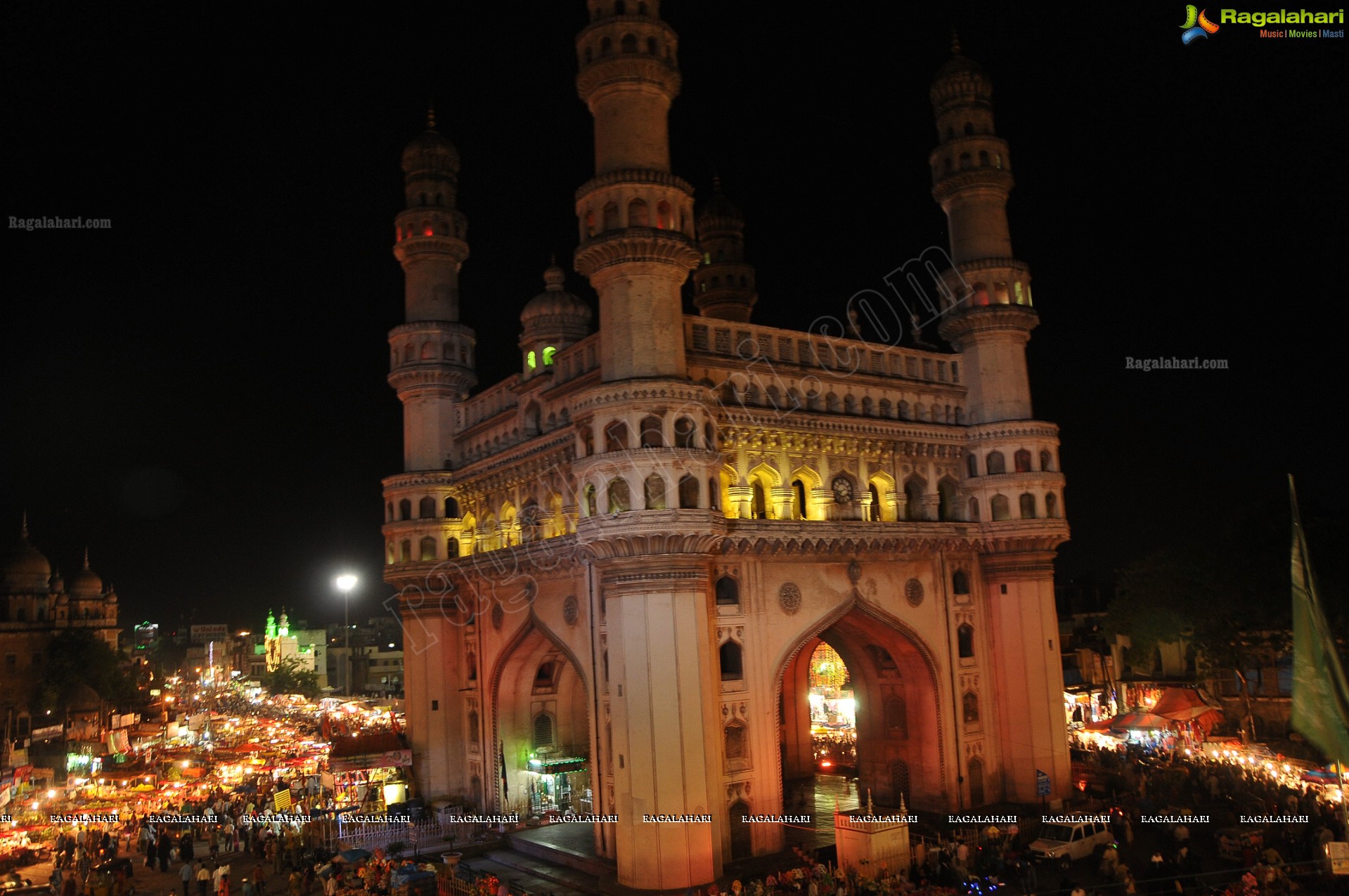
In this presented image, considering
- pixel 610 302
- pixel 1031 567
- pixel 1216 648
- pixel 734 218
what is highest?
pixel 734 218

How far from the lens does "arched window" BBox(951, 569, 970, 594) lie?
3266cm

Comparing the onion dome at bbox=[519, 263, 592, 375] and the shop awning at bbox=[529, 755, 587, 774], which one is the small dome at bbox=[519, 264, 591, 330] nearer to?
the onion dome at bbox=[519, 263, 592, 375]

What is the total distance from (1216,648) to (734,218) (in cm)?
2561

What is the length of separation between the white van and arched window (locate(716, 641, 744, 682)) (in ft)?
27.7

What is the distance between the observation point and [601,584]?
91.7 ft

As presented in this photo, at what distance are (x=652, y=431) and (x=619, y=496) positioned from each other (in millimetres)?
1849

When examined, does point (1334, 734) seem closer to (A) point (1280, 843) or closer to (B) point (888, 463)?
(A) point (1280, 843)

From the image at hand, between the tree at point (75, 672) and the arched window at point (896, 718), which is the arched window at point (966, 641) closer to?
the arched window at point (896, 718)

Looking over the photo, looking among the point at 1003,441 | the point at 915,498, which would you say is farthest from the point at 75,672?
the point at 1003,441

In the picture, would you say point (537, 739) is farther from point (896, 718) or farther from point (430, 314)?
point (430, 314)

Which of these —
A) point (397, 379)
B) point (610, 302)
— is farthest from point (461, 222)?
point (610, 302)

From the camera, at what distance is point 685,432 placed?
26.3 meters

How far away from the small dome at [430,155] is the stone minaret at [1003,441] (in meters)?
18.7

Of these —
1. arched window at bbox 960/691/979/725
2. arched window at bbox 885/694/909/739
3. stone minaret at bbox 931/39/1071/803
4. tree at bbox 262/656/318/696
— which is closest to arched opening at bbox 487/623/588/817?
arched window at bbox 885/694/909/739
